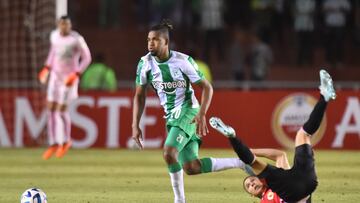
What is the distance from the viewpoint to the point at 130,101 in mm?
19734

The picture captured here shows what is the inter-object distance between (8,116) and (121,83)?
449cm

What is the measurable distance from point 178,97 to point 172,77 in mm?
248

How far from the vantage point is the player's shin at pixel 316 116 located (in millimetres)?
9789

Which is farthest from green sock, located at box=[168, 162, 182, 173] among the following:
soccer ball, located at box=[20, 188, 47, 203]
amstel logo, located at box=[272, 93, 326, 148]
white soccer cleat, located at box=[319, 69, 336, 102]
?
amstel logo, located at box=[272, 93, 326, 148]

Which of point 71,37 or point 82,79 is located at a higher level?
point 71,37

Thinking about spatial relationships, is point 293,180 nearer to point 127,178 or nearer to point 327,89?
point 327,89

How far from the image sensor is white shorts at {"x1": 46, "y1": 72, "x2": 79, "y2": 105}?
17516mm

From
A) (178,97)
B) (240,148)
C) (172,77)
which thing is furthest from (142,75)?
(240,148)

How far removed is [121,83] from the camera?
77.5 feet

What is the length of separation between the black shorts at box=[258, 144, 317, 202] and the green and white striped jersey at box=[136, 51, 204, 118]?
1.52 m

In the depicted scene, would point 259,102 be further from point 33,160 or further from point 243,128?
point 33,160

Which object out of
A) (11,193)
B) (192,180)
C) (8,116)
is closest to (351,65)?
(8,116)

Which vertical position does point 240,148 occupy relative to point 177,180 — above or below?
above

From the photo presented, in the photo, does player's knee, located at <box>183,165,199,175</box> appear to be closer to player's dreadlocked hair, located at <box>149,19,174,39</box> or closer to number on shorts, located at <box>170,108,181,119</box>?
number on shorts, located at <box>170,108,181,119</box>
